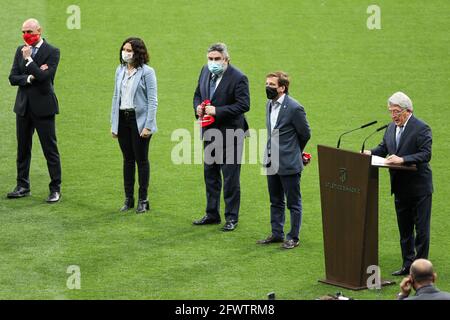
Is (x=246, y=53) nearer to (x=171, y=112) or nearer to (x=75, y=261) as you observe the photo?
(x=171, y=112)

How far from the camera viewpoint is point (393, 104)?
39.6ft

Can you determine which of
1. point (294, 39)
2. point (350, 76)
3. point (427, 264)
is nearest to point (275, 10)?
point (294, 39)

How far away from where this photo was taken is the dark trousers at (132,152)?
46.6 ft

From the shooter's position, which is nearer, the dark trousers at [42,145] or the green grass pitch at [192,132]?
the green grass pitch at [192,132]

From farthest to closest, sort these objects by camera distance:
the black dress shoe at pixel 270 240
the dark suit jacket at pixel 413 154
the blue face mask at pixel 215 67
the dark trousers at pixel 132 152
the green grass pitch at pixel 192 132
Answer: the dark trousers at pixel 132 152, the blue face mask at pixel 215 67, the black dress shoe at pixel 270 240, the green grass pitch at pixel 192 132, the dark suit jacket at pixel 413 154

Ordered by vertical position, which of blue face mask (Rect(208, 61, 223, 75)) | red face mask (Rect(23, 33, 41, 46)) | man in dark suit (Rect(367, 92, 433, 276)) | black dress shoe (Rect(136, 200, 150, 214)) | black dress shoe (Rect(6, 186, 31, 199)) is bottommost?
black dress shoe (Rect(136, 200, 150, 214))

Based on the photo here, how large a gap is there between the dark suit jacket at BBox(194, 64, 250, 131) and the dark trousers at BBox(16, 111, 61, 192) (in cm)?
228

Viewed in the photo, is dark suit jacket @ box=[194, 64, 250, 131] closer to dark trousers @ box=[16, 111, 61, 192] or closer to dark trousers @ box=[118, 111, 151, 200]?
dark trousers @ box=[118, 111, 151, 200]

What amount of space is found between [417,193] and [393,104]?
98 centimetres

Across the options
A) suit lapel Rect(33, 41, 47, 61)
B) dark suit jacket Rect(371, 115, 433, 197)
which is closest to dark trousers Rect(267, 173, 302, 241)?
dark suit jacket Rect(371, 115, 433, 197)

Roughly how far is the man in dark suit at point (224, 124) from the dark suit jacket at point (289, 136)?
32.8 inches

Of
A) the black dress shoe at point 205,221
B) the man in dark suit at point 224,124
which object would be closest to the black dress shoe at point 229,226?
the man in dark suit at point 224,124

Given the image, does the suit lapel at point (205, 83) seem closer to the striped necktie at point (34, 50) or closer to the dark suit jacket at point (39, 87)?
the dark suit jacket at point (39, 87)

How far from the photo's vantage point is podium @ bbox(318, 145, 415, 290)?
1149 centimetres
